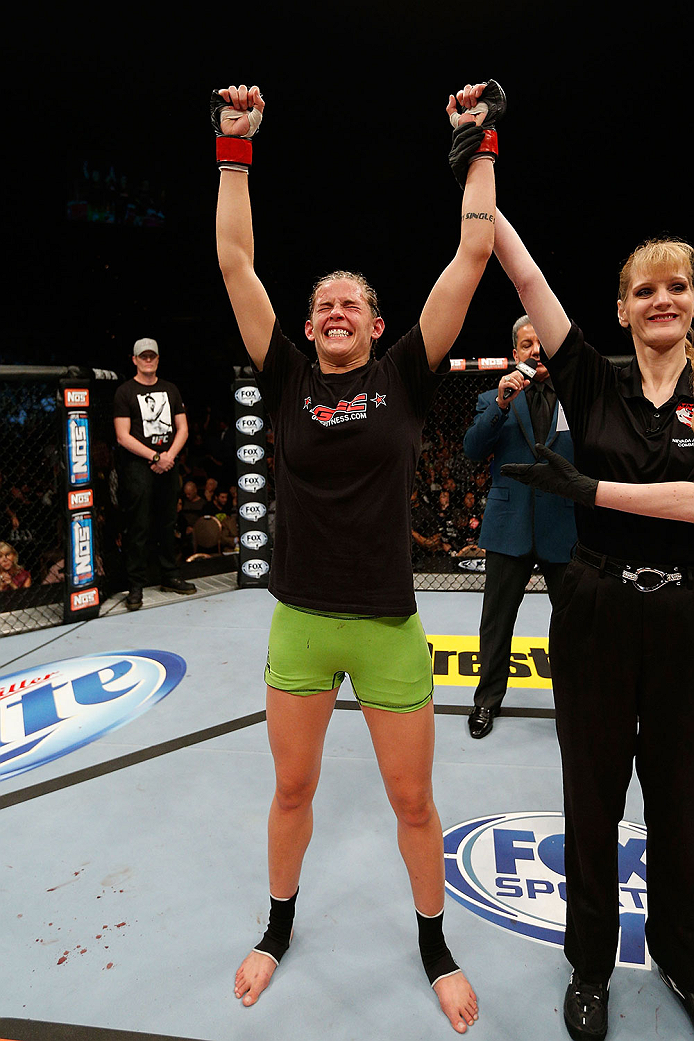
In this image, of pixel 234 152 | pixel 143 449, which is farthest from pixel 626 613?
pixel 143 449

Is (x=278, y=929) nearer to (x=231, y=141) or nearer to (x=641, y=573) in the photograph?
(x=641, y=573)

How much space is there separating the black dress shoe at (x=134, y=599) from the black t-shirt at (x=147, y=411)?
3.20 feet

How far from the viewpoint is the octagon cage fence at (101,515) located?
156 inches

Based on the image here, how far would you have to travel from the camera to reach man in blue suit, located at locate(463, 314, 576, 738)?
7.56 feet

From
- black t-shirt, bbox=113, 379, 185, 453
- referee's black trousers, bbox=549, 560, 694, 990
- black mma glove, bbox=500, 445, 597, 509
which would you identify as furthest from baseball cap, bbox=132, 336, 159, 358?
referee's black trousers, bbox=549, 560, 694, 990

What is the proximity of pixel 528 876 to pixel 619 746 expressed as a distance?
2.28 feet

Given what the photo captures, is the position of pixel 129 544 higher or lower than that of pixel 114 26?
lower

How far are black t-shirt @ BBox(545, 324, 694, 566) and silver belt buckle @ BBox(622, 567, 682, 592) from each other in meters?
0.02

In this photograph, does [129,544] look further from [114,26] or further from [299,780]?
[114,26]

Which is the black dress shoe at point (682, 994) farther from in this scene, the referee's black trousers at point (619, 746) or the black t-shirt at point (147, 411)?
the black t-shirt at point (147, 411)

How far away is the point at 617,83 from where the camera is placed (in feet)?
21.1

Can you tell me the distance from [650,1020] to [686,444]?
114cm

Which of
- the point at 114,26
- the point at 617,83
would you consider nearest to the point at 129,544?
the point at 114,26

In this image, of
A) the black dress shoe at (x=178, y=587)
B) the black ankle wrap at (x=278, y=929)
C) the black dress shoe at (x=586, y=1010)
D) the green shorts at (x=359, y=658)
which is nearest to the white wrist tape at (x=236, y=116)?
the green shorts at (x=359, y=658)
